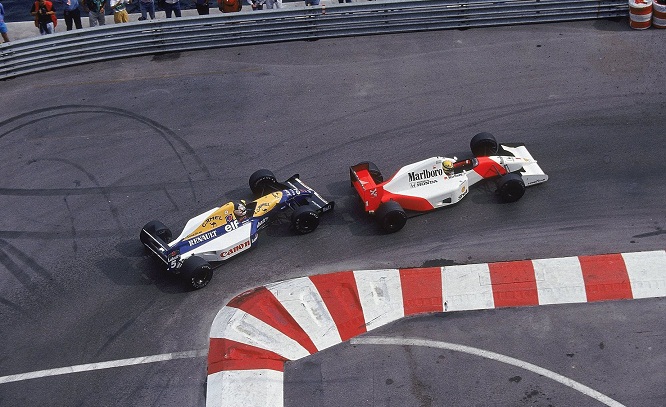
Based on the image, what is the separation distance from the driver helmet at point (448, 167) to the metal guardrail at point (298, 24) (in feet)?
21.5

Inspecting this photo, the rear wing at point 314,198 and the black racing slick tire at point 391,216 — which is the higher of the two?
the rear wing at point 314,198

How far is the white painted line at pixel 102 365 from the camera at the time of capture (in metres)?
12.4

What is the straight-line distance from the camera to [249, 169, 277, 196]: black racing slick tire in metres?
15.5

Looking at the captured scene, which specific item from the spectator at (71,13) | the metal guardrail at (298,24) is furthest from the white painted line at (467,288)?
the spectator at (71,13)

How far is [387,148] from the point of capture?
16.9 metres

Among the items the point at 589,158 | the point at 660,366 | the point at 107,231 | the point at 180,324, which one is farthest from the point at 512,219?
the point at 107,231

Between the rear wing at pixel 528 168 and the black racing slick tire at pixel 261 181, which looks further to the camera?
the black racing slick tire at pixel 261 181

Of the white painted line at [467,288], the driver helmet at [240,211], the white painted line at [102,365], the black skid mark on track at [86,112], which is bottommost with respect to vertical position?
the white painted line at [102,365]

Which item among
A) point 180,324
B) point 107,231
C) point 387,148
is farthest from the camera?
point 387,148

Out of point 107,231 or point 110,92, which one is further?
point 110,92

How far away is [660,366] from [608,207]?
3812 millimetres

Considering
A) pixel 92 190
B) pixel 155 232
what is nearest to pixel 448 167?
pixel 155 232

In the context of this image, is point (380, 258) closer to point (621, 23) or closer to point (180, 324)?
point (180, 324)

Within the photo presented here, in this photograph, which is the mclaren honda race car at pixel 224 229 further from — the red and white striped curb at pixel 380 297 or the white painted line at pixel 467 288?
the white painted line at pixel 467 288
